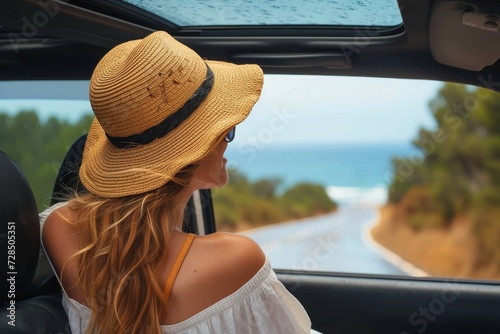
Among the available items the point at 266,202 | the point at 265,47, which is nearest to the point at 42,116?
the point at 265,47

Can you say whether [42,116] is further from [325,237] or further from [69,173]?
[325,237]

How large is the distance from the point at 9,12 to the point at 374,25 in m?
1.08

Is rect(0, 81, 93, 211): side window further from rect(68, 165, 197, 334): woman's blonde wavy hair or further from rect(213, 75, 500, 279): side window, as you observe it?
rect(213, 75, 500, 279): side window

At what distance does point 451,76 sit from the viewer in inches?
92.5

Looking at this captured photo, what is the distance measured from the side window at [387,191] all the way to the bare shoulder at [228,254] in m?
9.49

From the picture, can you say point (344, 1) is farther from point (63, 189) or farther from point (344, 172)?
point (344, 172)

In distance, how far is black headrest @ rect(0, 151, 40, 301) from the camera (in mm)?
1585

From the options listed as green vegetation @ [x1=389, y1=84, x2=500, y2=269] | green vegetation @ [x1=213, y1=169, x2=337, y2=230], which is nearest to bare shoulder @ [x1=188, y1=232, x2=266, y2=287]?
green vegetation @ [x1=389, y1=84, x2=500, y2=269]

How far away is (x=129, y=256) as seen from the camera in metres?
1.49

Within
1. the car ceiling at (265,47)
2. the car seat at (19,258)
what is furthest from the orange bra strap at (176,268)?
the car ceiling at (265,47)

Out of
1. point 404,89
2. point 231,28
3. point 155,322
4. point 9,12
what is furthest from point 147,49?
point 404,89

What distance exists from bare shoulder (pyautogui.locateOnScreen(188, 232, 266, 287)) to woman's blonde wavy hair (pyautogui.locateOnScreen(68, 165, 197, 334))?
0.08 meters

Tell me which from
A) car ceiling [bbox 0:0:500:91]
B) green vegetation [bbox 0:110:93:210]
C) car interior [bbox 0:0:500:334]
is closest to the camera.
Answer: car interior [bbox 0:0:500:334]

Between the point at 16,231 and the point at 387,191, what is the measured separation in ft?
116
